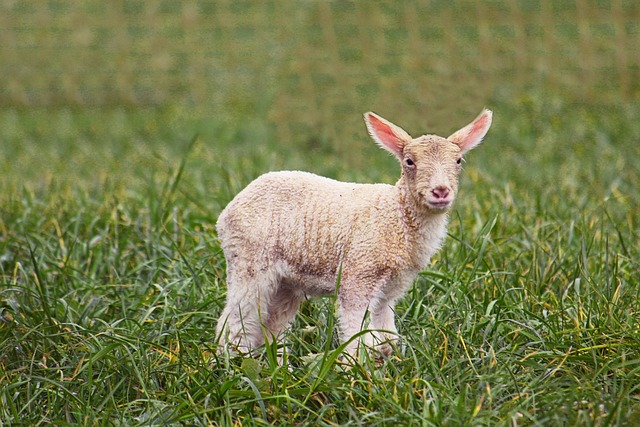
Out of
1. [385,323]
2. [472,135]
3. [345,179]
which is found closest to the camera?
[472,135]

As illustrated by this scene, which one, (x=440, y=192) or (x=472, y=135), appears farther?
(x=472, y=135)

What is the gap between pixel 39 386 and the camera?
390cm

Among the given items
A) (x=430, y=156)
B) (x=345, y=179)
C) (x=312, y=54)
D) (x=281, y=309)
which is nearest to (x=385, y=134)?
(x=430, y=156)

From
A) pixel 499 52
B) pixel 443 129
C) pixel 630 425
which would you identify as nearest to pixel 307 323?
pixel 630 425

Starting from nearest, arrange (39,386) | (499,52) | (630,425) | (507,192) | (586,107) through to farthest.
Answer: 1. (630,425)
2. (39,386)
3. (507,192)
4. (586,107)
5. (499,52)

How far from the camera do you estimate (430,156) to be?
3551 millimetres

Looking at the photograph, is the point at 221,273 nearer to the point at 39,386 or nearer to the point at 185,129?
the point at 39,386

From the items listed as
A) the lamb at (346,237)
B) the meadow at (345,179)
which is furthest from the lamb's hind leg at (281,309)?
the meadow at (345,179)

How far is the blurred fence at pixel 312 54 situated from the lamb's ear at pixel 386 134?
13.0 feet

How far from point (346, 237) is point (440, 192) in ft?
1.42

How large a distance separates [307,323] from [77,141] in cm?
595

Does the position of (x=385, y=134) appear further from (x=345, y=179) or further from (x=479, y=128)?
(x=345, y=179)

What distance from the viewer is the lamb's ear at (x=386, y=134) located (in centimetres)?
365

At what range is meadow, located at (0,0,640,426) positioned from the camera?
356cm
